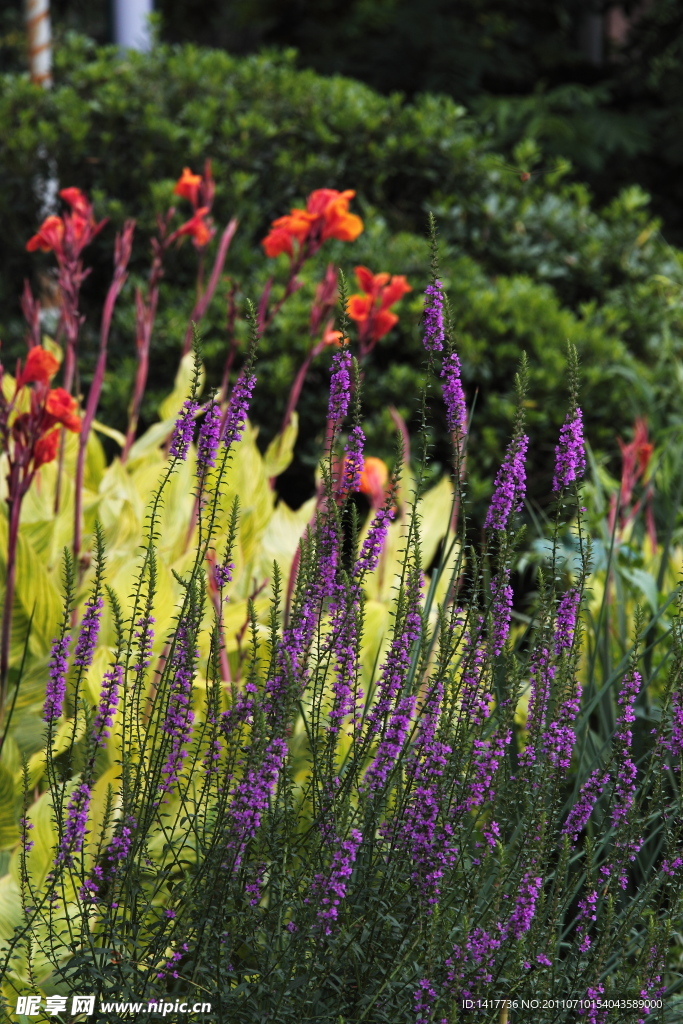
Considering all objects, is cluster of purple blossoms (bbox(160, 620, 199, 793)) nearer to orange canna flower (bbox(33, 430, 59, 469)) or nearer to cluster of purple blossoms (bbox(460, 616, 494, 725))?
cluster of purple blossoms (bbox(460, 616, 494, 725))

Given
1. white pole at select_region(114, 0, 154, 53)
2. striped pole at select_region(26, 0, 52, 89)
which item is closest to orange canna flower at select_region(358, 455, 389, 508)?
striped pole at select_region(26, 0, 52, 89)

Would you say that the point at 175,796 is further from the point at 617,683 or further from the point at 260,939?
the point at 617,683

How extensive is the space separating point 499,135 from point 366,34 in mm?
1917

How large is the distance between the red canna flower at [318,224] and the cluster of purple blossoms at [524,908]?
1.78m

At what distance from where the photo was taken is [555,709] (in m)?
1.75

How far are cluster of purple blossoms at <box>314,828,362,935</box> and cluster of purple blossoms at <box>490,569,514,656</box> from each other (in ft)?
1.18

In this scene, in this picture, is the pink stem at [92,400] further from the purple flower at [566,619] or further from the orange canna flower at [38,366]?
the purple flower at [566,619]

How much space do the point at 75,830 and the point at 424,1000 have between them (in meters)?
0.57

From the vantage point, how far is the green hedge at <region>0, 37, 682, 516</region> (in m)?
4.38

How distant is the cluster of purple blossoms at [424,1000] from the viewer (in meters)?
1.43

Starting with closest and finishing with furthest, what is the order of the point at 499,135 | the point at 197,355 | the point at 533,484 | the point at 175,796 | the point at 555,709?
1. the point at 197,355
2. the point at 555,709
3. the point at 175,796
4. the point at 533,484
5. the point at 499,135

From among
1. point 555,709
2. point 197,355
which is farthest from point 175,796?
point 197,355

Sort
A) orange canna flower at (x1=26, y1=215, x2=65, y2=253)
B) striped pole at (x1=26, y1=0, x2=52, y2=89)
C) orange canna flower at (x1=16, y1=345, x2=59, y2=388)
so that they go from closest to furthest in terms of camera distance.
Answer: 1. orange canna flower at (x1=16, y1=345, x2=59, y2=388)
2. orange canna flower at (x1=26, y1=215, x2=65, y2=253)
3. striped pole at (x1=26, y1=0, x2=52, y2=89)

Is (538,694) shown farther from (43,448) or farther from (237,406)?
(43,448)
